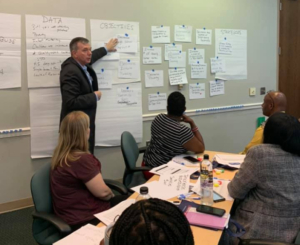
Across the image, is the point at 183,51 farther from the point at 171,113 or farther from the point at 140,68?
the point at 171,113

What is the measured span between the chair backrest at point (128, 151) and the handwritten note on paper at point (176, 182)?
525mm

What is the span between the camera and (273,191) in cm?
143

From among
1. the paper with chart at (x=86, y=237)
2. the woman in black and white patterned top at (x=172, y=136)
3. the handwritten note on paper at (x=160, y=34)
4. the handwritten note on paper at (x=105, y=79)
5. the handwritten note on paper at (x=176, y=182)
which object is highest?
the handwritten note on paper at (x=160, y=34)

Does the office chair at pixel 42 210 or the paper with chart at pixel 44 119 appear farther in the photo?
the paper with chart at pixel 44 119

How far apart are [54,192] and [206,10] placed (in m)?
3.08

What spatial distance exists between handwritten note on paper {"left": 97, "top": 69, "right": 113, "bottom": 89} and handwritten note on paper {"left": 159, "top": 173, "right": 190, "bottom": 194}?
1.58m

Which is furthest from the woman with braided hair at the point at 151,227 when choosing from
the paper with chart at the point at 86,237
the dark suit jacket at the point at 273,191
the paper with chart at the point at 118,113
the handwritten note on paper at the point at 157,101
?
the handwritten note on paper at the point at 157,101

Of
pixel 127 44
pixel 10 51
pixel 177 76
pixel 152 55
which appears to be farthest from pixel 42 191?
pixel 177 76

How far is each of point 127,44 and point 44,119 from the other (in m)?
1.26

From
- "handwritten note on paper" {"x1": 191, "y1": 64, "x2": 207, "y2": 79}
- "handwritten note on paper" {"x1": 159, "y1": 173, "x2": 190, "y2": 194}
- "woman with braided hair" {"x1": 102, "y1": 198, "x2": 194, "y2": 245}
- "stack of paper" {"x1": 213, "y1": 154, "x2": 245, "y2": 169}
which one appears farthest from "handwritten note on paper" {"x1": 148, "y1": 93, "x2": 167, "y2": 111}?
"woman with braided hair" {"x1": 102, "y1": 198, "x2": 194, "y2": 245}

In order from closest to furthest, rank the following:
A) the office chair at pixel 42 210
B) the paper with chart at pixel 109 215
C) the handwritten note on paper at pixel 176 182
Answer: the paper with chart at pixel 109 215
the office chair at pixel 42 210
the handwritten note on paper at pixel 176 182

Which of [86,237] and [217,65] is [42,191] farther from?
[217,65]

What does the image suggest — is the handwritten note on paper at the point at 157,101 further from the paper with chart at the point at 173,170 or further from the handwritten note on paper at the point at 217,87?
the paper with chart at the point at 173,170

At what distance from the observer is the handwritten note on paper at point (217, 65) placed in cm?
382
